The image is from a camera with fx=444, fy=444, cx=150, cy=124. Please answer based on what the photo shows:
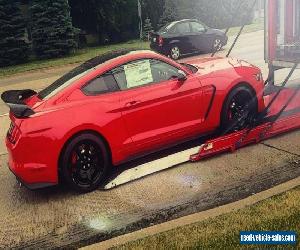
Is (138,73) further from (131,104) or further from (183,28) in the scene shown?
(183,28)

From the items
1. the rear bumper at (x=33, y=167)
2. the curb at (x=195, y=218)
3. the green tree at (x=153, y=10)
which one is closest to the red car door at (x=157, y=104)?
the rear bumper at (x=33, y=167)

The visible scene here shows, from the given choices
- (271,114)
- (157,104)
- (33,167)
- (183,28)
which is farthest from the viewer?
(183,28)

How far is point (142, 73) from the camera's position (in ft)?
21.2

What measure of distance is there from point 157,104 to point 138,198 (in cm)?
142

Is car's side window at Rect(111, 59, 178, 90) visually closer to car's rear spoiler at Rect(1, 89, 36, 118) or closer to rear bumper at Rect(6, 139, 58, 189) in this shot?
car's rear spoiler at Rect(1, 89, 36, 118)

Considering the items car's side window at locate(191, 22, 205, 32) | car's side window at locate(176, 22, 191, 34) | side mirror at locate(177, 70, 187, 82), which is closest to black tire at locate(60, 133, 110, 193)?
side mirror at locate(177, 70, 187, 82)

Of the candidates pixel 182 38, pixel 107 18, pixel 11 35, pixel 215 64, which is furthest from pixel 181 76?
pixel 107 18

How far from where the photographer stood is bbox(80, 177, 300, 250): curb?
4.69 m

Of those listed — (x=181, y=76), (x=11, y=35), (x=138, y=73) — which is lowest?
(x=11, y=35)

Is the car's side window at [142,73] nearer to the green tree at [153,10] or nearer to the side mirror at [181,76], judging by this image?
the side mirror at [181,76]

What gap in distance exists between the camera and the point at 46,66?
788 inches

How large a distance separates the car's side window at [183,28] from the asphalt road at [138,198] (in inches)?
477

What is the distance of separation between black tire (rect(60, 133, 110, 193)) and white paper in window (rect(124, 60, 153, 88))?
3.29 feet

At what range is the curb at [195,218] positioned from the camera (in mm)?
4691
